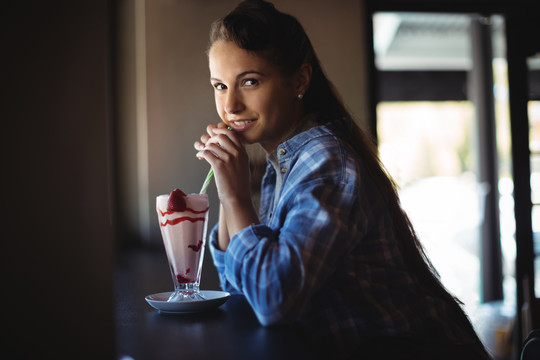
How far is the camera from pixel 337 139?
107 centimetres

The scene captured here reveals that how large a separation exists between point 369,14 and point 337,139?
5.99ft

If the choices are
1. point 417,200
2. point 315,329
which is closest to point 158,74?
point 315,329

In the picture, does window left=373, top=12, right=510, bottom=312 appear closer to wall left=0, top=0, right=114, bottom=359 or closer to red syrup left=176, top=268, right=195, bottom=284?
red syrup left=176, top=268, right=195, bottom=284

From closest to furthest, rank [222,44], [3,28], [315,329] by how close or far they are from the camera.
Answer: [3,28] → [315,329] → [222,44]

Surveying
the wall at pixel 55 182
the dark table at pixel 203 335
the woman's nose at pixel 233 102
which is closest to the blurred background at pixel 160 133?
the wall at pixel 55 182

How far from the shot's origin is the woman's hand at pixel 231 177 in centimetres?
100

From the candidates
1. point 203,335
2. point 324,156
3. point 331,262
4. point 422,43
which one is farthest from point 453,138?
point 203,335

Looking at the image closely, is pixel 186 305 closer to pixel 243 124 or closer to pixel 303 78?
pixel 243 124

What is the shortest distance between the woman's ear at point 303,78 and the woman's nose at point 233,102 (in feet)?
0.60

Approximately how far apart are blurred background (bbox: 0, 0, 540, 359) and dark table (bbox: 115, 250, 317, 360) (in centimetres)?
26

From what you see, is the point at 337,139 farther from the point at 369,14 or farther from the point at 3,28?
the point at 369,14

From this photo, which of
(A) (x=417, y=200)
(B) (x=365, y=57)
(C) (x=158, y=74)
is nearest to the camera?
(C) (x=158, y=74)

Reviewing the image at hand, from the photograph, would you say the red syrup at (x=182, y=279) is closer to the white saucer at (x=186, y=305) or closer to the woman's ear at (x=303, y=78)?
the white saucer at (x=186, y=305)

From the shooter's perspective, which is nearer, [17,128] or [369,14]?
[17,128]
